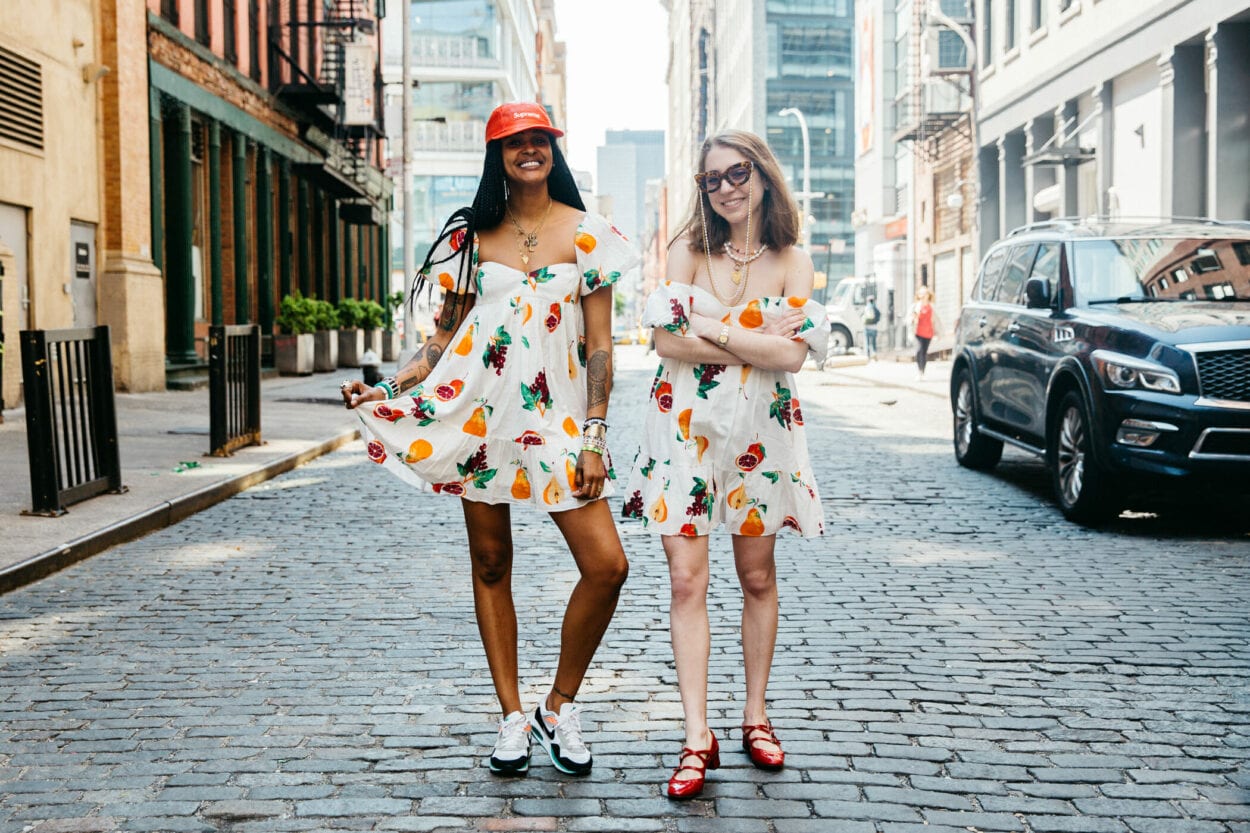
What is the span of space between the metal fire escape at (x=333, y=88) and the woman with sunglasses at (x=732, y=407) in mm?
27500

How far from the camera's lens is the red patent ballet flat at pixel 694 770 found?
390 cm

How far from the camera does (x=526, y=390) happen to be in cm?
405

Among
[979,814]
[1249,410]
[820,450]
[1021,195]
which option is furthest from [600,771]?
[1021,195]

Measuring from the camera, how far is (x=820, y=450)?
47.3 ft

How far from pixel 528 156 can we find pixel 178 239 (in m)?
20.8

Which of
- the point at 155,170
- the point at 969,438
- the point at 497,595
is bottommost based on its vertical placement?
the point at 969,438

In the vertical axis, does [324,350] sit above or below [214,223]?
below

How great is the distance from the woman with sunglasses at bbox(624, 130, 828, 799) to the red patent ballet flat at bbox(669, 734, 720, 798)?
0.01 meters

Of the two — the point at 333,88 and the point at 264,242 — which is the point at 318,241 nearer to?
the point at 333,88

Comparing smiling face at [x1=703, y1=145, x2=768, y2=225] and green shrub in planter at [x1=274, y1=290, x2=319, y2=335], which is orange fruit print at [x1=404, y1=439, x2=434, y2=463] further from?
green shrub in planter at [x1=274, y1=290, x2=319, y2=335]

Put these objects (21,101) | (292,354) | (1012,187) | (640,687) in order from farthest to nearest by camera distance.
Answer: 1. (1012,187)
2. (292,354)
3. (21,101)
4. (640,687)

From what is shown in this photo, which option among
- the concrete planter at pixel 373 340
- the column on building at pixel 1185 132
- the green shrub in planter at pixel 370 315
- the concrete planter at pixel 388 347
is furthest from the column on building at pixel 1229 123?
the concrete planter at pixel 388 347

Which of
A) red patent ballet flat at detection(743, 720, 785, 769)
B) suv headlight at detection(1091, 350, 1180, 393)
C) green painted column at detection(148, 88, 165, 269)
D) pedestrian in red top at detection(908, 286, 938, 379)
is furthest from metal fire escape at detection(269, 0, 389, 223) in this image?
red patent ballet flat at detection(743, 720, 785, 769)

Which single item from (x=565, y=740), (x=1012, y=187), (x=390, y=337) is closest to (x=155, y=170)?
(x=390, y=337)
